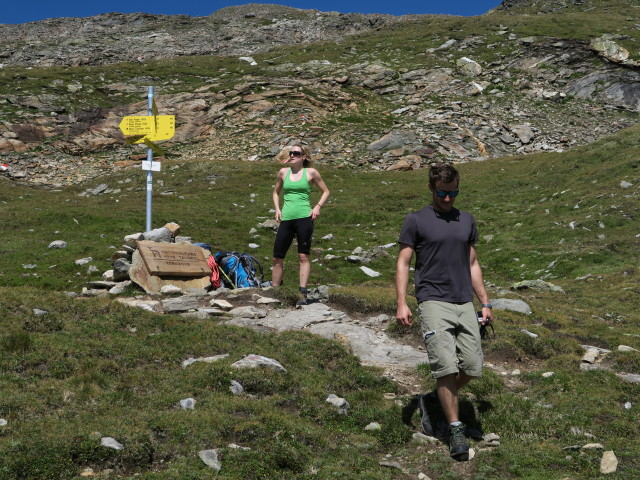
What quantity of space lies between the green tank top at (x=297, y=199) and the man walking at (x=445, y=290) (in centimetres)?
511

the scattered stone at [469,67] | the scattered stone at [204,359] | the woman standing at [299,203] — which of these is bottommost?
the scattered stone at [204,359]

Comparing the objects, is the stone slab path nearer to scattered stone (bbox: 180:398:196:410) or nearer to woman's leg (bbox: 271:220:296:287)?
woman's leg (bbox: 271:220:296:287)

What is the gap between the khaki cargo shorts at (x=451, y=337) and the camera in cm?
637

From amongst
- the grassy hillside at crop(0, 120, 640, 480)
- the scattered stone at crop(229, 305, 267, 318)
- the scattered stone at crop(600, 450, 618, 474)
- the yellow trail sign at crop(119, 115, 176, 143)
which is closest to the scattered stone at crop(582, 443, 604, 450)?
the grassy hillside at crop(0, 120, 640, 480)

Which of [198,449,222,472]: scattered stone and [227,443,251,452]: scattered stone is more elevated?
[198,449,222,472]: scattered stone

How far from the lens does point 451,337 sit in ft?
21.2

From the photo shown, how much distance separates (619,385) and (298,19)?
470ft

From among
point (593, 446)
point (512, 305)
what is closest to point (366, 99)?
point (512, 305)

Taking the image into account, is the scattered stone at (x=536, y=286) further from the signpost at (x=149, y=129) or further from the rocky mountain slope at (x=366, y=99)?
the rocky mountain slope at (x=366, y=99)

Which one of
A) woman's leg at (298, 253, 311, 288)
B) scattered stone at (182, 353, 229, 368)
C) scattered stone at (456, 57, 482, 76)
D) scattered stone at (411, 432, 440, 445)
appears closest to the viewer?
scattered stone at (411, 432, 440, 445)

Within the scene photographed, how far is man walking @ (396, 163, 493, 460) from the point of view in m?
6.42

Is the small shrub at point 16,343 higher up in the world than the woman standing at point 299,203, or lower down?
lower down

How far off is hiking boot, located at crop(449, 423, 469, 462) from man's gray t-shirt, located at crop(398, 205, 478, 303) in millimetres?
1469

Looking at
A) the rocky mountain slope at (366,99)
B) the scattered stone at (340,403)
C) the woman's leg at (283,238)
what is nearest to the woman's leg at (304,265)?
the woman's leg at (283,238)
